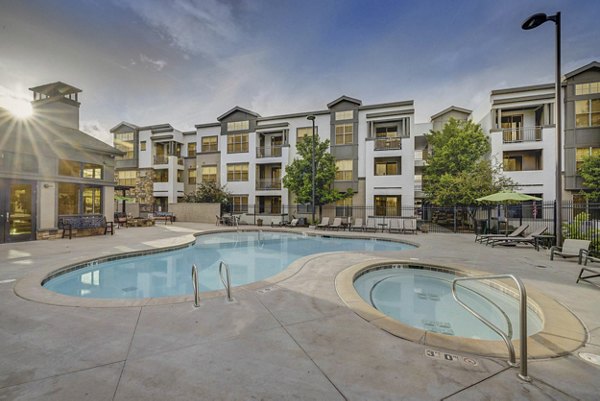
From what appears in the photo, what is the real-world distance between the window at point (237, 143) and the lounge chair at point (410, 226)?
16.4 meters

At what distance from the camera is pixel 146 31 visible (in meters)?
12.2

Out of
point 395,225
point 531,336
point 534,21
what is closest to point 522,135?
point 395,225

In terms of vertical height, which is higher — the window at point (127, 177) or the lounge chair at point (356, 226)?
the window at point (127, 177)

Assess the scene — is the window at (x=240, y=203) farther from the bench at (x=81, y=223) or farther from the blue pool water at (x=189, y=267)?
the bench at (x=81, y=223)

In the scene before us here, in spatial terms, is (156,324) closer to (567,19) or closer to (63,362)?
(63,362)

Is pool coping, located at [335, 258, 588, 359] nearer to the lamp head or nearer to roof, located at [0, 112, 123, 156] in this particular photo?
the lamp head

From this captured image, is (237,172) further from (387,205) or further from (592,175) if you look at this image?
(592,175)

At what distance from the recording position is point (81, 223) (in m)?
13.2

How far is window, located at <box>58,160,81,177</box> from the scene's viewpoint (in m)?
12.8

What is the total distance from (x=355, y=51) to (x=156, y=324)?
1760 cm

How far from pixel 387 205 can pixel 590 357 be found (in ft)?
67.6

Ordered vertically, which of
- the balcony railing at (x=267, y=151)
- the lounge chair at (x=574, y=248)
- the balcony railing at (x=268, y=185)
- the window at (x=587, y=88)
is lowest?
the lounge chair at (x=574, y=248)

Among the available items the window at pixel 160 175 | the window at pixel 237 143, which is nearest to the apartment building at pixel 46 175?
the window at pixel 237 143

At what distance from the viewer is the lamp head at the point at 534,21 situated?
7.28 metres
